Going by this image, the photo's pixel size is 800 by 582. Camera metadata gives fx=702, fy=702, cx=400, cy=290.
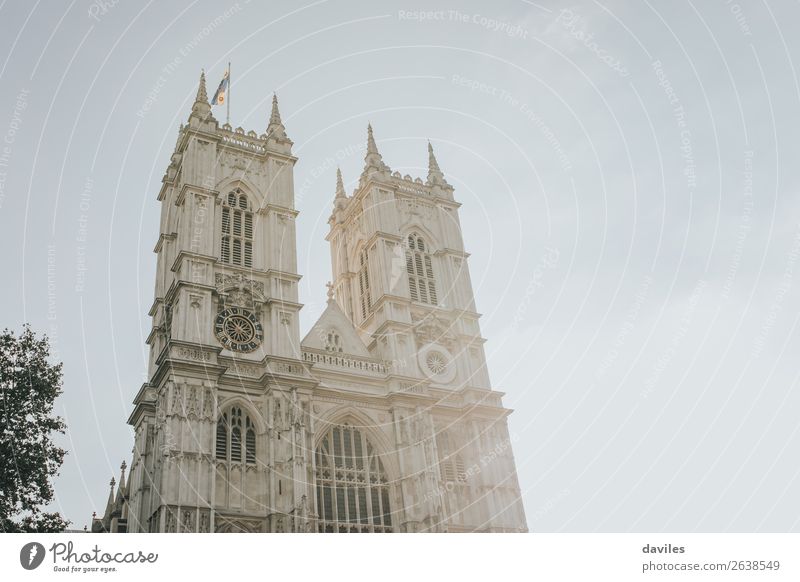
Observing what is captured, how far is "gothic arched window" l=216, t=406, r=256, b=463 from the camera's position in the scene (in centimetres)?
3241

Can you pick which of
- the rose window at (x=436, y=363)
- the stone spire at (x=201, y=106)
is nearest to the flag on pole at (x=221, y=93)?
the stone spire at (x=201, y=106)

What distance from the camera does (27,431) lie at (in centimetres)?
2706

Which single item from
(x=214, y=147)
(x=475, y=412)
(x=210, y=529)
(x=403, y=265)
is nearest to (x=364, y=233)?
(x=403, y=265)

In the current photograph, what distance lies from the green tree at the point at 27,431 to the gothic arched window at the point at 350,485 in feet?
37.9

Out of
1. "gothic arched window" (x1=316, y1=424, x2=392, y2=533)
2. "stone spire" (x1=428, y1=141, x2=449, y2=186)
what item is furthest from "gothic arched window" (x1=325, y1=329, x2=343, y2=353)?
"stone spire" (x1=428, y1=141, x2=449, y2=186)

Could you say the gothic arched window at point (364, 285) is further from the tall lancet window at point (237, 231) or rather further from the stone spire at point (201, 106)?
the stone spire at point (201, 106)

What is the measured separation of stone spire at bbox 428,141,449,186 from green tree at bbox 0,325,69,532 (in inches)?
1163

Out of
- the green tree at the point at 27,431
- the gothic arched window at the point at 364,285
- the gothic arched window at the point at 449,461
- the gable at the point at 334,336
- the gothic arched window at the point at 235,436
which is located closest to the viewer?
the green tree at the point at 27,431

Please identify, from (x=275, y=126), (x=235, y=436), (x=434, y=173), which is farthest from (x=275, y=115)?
(x=235, y=436)

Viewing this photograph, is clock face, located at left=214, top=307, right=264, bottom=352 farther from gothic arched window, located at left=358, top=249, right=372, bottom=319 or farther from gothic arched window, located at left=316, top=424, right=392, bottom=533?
gothic arched window, located at left=358, top=249, right=372, bottom=319

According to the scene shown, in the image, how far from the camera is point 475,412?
39.2 m

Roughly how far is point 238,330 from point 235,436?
5725mm

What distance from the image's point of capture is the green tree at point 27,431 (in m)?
25.5

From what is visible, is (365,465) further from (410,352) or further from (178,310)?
(178,310)
